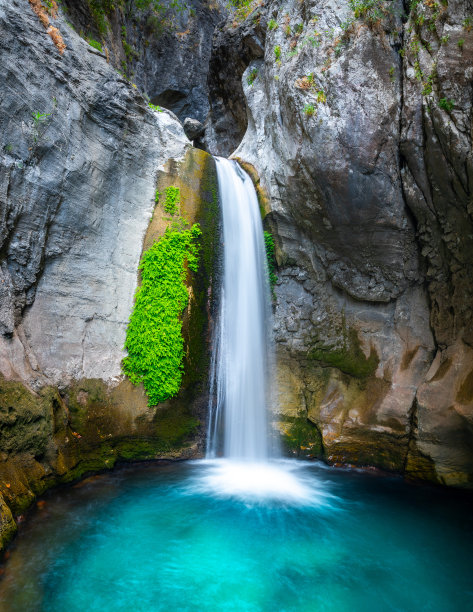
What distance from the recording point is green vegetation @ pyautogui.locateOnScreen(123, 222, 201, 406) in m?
7.15

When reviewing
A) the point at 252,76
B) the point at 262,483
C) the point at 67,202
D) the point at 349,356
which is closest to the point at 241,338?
the point at 349,356

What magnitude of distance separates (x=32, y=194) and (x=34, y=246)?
0.85 m

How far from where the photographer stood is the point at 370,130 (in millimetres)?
6648

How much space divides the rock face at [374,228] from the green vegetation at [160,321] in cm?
225

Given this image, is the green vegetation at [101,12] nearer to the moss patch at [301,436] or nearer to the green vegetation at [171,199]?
the green vegetation at [171,199]

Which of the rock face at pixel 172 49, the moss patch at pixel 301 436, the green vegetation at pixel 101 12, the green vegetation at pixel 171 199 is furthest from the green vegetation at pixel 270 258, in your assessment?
the rock face at pixel 172 49

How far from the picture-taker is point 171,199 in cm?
845

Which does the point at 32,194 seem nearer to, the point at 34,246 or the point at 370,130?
the point at 34,246

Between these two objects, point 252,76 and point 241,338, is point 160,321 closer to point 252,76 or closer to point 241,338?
point 241,338

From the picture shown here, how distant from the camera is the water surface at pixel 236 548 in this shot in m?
4.09

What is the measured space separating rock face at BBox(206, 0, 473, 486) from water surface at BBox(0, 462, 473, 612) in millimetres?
1225

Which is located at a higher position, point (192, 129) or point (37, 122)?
point (192, 129)

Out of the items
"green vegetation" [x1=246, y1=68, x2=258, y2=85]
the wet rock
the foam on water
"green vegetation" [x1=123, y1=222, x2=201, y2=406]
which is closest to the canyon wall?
"green vegetation" [x1=123, y1=222, x2=201, y2=406]

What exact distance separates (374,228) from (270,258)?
2.39 meters
